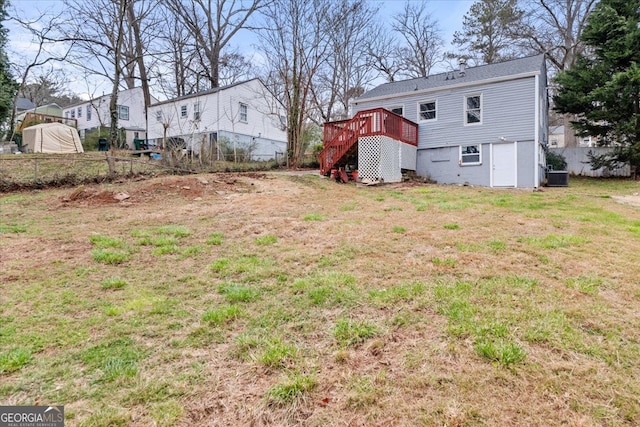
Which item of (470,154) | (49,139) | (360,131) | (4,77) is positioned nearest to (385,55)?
(470,154)

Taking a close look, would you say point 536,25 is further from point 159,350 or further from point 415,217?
point 159,350

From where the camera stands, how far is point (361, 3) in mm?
21109

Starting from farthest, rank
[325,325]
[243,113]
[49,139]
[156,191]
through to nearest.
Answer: [243,113] → [49,139] → [156,191] → [325,325]

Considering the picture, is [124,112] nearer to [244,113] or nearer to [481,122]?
[244,113]

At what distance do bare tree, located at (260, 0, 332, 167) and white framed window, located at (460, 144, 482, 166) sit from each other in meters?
8.19

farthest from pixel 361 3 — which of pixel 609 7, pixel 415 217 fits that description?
pixel 415 217

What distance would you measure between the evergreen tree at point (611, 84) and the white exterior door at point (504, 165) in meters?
5.21

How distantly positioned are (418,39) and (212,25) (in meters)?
15.7

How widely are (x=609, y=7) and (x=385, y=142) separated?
1217 cm

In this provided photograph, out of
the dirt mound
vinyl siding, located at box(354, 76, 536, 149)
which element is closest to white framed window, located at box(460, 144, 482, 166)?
vinyl siding, located at box(354, 76, 536, 149)

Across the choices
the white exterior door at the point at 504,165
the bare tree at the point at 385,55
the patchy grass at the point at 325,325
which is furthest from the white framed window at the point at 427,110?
the patchy grass at the point at 325,325

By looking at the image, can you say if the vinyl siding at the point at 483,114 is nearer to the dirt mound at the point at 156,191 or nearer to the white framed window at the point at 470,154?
the white framed window at the point at 470,154

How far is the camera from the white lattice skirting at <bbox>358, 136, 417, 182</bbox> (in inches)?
494

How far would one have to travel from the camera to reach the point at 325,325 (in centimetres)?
265
